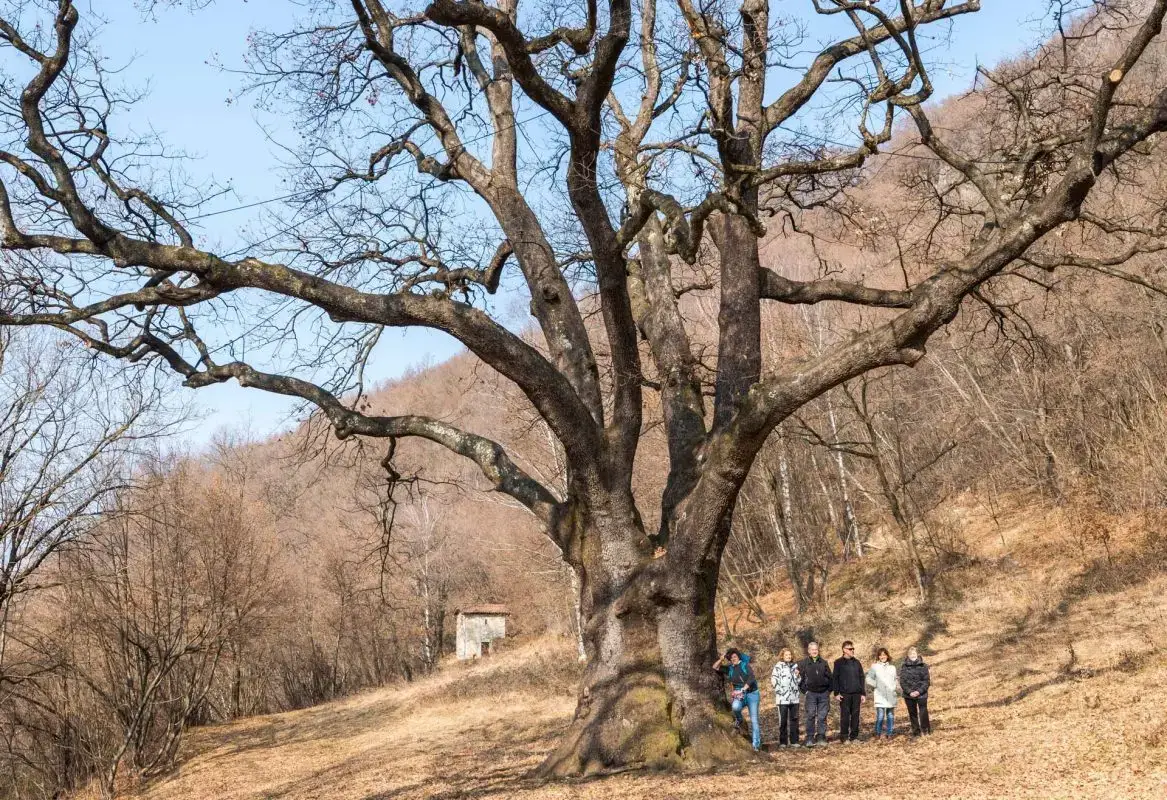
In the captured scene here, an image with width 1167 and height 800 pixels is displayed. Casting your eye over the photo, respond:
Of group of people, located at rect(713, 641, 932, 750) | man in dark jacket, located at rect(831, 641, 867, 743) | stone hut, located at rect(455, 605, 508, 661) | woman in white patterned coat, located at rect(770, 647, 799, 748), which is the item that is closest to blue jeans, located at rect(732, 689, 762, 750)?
group of people, located at rect(713, 641, 932, 750)

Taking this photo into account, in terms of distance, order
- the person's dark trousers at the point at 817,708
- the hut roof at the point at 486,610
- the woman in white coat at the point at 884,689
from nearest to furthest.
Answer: the woman in white coat at the point at 884,689 → the person's dark trousers at the point at 817,708 → the hut roof at the point at 486,610

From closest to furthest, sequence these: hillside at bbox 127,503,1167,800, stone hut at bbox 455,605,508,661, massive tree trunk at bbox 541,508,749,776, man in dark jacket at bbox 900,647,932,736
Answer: hillside at bbox 127,503,1167,800 → massive tree trunk at bbox 541,508,749,776 → man in dark jacket at bbox 900,647,932,736 → stone hut at bbox 455,605,508,661

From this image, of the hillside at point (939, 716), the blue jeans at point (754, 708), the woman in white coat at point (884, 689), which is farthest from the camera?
the blue jeans at point (754, 708)

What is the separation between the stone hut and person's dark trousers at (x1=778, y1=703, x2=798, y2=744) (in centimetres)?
3642

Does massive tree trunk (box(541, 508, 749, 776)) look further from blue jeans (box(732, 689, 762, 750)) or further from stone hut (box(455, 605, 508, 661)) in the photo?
stone hut (box(455, 605, 508, 661))

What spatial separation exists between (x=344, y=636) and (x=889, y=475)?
91.4 feet

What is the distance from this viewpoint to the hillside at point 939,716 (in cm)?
750

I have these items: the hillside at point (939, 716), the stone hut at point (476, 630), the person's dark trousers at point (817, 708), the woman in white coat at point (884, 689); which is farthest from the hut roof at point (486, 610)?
the woman in white coat at point (884, 689)

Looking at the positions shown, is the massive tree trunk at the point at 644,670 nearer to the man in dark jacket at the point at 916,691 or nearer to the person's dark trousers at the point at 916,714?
the man in dark jacket at the point at 916,691

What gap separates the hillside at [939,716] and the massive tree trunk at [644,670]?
1.35 ft

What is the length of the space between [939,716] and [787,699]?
222 centimetres

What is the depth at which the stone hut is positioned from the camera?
47.0 metres

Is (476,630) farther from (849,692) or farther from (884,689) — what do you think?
(884,689)

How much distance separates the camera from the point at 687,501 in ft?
29.7
